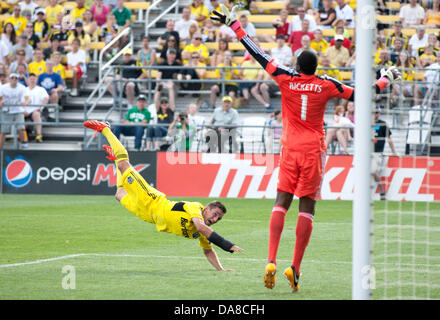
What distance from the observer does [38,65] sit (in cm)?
2333

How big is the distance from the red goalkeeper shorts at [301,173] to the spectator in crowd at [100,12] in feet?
61.1

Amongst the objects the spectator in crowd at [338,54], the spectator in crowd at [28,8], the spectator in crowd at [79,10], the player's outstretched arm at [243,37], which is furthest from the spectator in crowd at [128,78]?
the player's outstretched arm at [243,37]

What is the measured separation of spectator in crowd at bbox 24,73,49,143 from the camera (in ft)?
71.1

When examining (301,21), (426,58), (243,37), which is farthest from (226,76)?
(243,37)

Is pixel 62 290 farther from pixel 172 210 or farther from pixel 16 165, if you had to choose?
pixel 16 165

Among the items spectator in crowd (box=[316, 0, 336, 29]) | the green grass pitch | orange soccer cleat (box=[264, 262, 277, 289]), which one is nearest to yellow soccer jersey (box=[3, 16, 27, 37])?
spectator in crowd (box=[316, 0, 336, 29])

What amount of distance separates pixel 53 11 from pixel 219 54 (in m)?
6.88

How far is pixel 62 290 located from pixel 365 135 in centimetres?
334

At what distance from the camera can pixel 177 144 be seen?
19.7 meters

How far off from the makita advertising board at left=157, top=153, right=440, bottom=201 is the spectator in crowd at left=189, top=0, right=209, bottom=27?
6288 mm

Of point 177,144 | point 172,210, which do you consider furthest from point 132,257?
point 177,144

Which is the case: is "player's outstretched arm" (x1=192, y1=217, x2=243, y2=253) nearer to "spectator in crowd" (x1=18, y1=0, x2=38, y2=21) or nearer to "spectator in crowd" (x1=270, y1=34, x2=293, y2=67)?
"spectator in crowd" (x1=270, y1=34, x2=293, y2=67)

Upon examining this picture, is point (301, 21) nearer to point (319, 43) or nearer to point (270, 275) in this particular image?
point (319, 43)

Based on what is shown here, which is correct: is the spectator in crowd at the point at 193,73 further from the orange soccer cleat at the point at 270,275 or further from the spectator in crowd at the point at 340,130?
the orange soccer cleat at the point at 270,275
